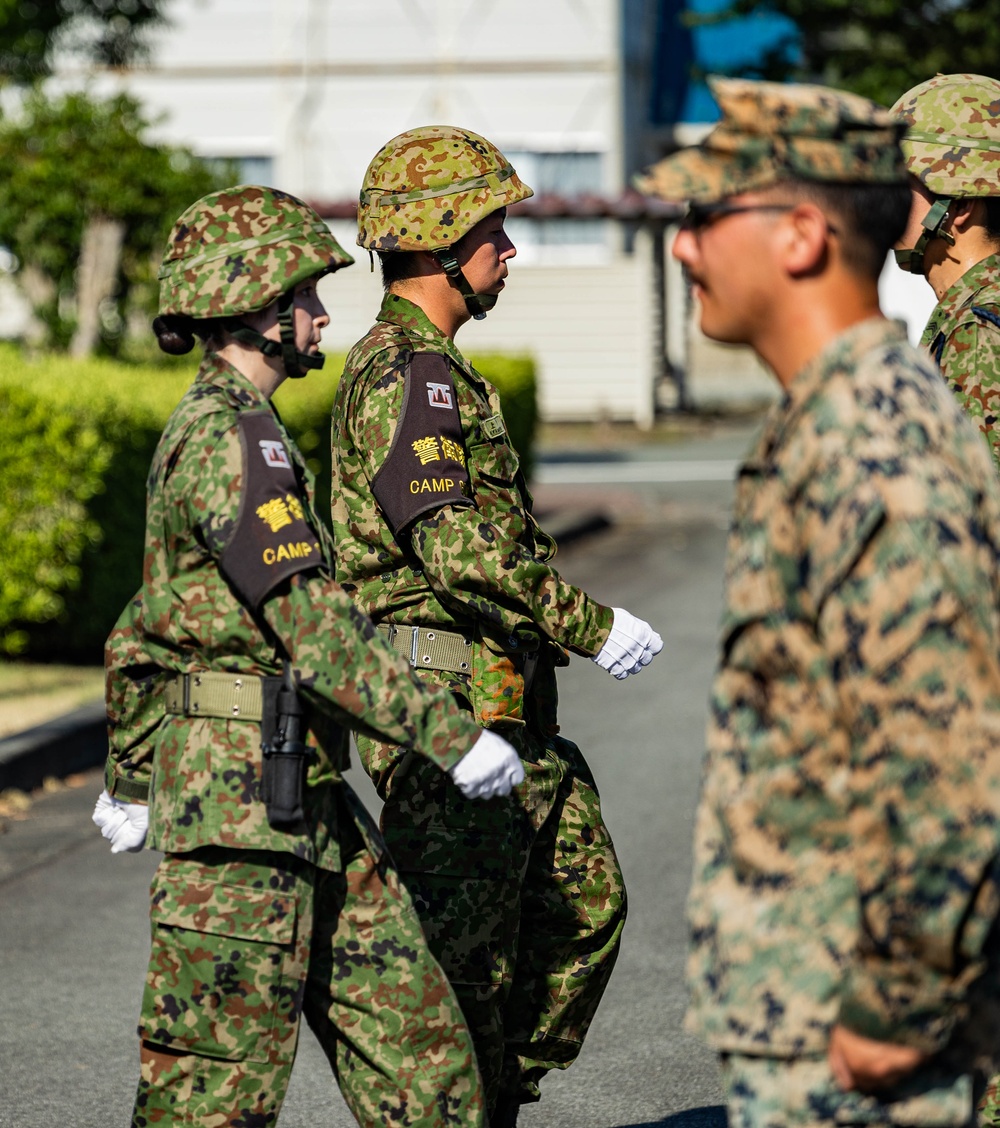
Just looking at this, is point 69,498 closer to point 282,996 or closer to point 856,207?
point 282,996

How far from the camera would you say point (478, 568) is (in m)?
3.66

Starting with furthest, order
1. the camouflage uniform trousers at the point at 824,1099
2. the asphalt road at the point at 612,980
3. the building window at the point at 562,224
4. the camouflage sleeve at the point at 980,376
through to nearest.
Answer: the building window at the point at 562,224, the asphalt road at the point at 612,980, the camouflage sleeve at the point at 980,376, the camouflage uniform trousers at the point at 824,1099

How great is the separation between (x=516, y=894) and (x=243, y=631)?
1.01m

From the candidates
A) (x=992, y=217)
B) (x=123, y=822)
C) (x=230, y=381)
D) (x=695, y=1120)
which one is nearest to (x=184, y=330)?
(x=230, y=381)

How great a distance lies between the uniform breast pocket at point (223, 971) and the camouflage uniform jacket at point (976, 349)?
68.5 inches

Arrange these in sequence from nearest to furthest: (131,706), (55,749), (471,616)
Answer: (131,706)
(471,616)
(55,749)

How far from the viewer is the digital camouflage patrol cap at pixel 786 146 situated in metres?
2.30

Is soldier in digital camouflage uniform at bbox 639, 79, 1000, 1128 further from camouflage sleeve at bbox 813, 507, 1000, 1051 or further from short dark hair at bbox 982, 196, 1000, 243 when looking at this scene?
short dark hair at bbox 982, 196, 1000, 243

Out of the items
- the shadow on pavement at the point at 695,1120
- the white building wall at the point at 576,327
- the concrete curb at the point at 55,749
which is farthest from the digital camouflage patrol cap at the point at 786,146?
the white building wall at the point at 576,327

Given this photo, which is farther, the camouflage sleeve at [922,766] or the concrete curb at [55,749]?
the concrete curb at [55,749]

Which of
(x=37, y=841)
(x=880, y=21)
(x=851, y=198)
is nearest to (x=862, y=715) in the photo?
(x=851, y=198)

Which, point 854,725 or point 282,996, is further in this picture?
point 282,996

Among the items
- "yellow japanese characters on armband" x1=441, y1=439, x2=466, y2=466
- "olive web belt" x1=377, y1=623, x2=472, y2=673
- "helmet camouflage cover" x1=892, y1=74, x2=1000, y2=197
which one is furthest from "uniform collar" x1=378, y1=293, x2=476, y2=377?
"helmet camouflage cover" x1=892, y1=74, x2=1000, y2=197

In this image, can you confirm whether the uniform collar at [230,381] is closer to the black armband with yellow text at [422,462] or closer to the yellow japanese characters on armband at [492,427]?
the black armband with yellow text at [422,462]
